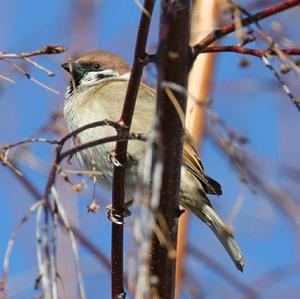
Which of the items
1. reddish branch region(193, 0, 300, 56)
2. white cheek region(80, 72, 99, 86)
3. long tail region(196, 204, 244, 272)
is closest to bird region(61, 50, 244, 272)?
long tail region(196, 204, 244, 272)

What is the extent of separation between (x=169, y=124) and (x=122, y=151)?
0.40 m

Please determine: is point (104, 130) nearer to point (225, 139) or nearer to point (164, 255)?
point (164, 255)

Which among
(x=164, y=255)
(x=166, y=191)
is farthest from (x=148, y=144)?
(x=164, y=255)

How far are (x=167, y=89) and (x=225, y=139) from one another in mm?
222

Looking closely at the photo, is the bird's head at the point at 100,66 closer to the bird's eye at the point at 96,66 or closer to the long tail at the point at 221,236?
the bird's eye at the point at 96,66

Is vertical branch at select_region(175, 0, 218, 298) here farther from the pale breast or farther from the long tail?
the pale breast

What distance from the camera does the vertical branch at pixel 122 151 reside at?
163cm

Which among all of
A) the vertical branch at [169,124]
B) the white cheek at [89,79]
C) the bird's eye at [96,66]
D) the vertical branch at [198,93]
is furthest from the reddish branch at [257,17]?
the bird's eye at [96,66]

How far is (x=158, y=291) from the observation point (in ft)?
7.23

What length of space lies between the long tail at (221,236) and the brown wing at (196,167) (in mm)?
110

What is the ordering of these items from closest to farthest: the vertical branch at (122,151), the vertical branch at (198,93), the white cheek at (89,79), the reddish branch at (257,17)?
the reddish branch at (257,17) → the vertical branch at (122,151) → the vertical branch at (198,93) → the white cheek at (89,79)

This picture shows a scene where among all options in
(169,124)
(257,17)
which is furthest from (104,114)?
(257,17)

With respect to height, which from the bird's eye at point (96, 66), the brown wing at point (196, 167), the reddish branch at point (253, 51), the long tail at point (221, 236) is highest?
the reddish branch at point (253, 51)

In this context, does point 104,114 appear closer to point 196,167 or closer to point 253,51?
point 196,167
